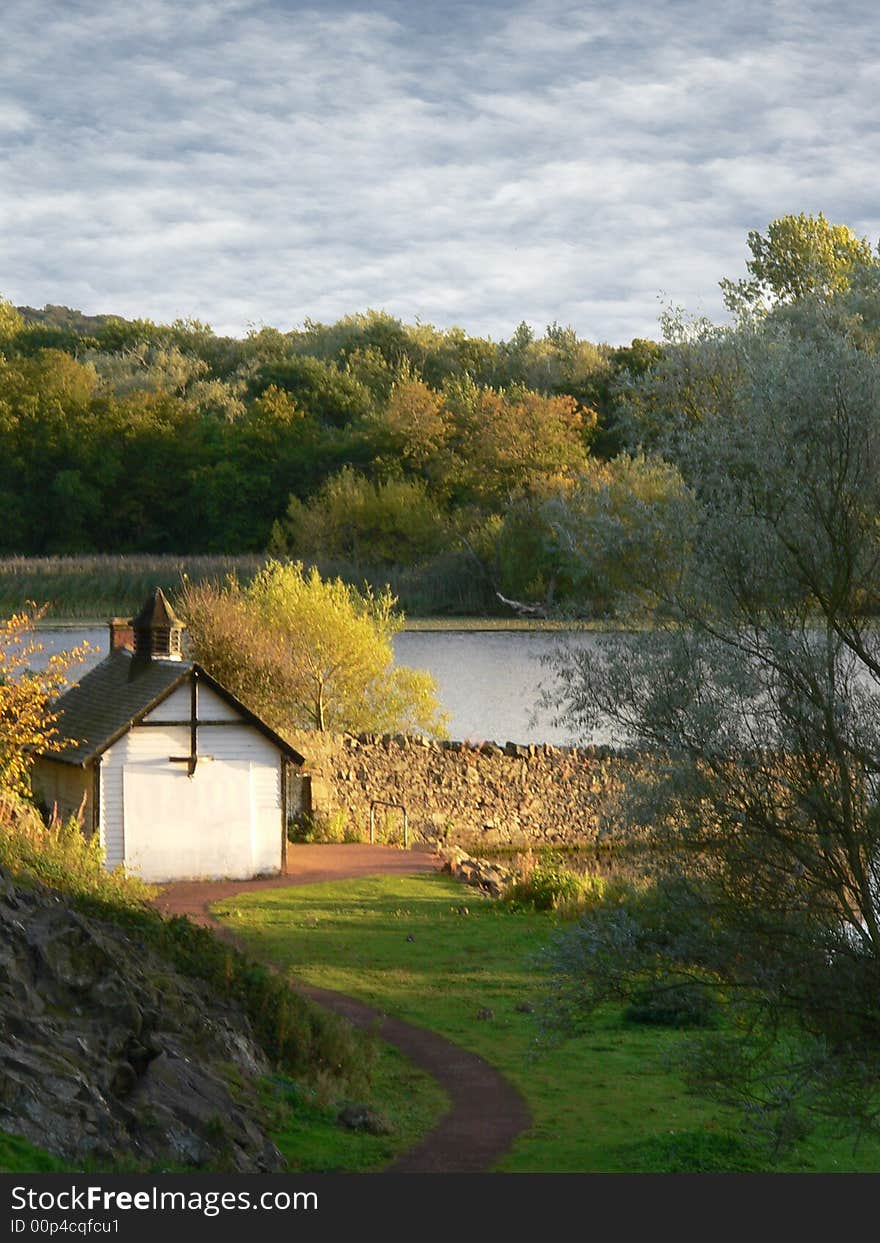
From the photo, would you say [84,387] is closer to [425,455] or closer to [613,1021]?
[425,455]

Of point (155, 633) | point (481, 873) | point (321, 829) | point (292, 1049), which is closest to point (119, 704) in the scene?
point (155, 633)

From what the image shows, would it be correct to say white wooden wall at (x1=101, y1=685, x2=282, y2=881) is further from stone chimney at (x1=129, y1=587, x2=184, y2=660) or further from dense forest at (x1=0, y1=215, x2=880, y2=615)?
dense forest at (x1=0, y1=215, x2=880, y2=615)

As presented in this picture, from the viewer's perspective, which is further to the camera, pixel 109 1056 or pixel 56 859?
pixel 56 859

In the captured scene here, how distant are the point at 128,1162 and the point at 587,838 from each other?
27.9m

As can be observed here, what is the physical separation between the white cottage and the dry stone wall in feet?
17.1

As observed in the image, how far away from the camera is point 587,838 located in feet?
121

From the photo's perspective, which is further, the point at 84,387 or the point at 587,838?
the point at 84,387

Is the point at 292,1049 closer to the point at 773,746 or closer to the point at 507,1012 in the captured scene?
the point at 507,1012

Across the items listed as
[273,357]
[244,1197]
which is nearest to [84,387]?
[273,357]

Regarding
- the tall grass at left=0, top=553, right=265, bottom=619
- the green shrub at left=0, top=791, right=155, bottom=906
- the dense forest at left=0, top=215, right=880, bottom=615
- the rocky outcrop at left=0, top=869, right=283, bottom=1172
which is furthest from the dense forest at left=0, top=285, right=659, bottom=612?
the rocky outcrop at left=0, top=869, right=283, bottom=1172

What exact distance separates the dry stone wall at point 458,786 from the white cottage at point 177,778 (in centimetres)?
520

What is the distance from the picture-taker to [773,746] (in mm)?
12172

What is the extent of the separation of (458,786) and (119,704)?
41.5 feet

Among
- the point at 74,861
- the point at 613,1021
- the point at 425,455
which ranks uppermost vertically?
the point at 425,455
